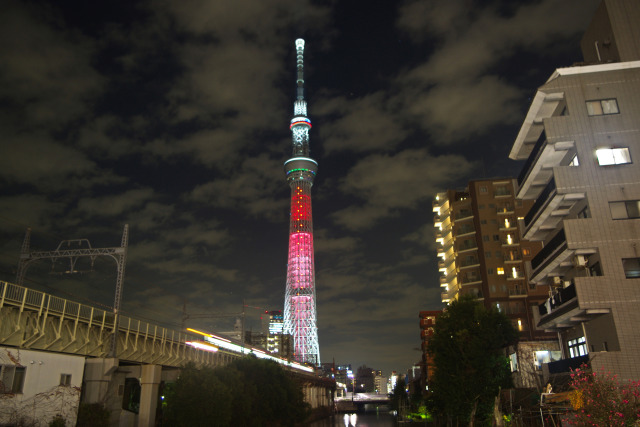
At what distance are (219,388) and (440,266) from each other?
66.0 m

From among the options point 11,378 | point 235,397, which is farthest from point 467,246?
point 11,378

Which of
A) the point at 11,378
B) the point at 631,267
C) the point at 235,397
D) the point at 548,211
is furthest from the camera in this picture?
the point at 235,397

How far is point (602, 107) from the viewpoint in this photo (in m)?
32.4

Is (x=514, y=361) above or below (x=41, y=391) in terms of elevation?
above

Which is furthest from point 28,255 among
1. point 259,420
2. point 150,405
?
point 259,420

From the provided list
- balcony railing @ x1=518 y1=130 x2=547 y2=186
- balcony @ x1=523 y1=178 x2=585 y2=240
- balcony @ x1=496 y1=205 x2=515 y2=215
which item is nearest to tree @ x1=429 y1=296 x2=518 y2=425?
balcony @ x1=523 y1=178 x2=585 y2=240

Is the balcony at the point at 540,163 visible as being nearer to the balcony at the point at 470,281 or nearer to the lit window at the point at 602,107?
the lit window at the point at 602,107

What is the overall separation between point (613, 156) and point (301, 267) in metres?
127

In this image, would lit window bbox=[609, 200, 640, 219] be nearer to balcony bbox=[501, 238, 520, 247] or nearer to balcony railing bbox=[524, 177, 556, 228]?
balcony railing bbox=[524, 177, 556, 228]

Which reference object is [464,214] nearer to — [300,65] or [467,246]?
[467,246]

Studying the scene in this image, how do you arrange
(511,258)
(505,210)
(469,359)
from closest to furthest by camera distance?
(469,359) < (511,258) < (505,210)

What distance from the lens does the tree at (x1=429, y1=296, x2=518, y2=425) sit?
1497 inches

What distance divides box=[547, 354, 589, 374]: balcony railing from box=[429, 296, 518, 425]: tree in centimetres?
527

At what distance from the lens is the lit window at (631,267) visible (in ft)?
94.6
